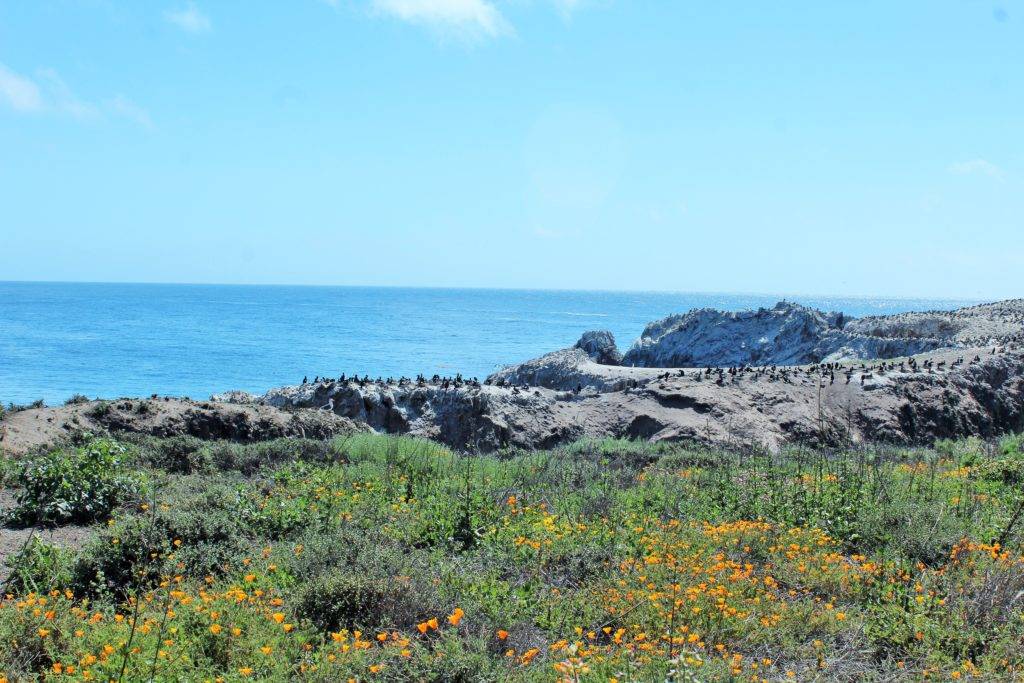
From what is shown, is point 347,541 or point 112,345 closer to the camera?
point 347,541

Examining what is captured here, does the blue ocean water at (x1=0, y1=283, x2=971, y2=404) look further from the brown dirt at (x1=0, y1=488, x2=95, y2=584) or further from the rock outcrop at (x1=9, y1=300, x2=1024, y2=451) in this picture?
the brown dirt at (x1=0, y1=488, x2=95, y2=584)

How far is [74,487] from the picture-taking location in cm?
1036

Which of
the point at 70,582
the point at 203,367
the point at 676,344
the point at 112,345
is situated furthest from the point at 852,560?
the point at 112,345

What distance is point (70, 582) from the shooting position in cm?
782

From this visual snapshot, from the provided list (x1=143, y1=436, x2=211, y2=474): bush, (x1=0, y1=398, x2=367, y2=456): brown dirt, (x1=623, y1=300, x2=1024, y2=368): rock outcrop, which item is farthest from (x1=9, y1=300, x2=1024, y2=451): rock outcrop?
(x1=623, y1=300, x2=1024, y2=368): rock outcrop

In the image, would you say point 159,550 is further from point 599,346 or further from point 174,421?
point 599,346

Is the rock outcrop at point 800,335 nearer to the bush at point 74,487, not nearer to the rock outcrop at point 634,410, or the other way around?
the rock outcrop at point 634,410

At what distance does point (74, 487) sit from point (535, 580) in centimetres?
656

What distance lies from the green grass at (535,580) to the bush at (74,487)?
25cm

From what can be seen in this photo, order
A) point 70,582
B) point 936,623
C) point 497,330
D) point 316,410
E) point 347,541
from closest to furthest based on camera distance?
point 936,623, point 70,582, point 347,541, point 316,410, point 497,330

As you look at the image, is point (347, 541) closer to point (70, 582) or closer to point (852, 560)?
point (70, 582)

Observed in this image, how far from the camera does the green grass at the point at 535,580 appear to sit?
575cm

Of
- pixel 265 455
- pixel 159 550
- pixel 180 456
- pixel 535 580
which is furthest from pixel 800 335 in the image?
pixel 159 550

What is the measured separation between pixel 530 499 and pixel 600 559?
2.38 metres
